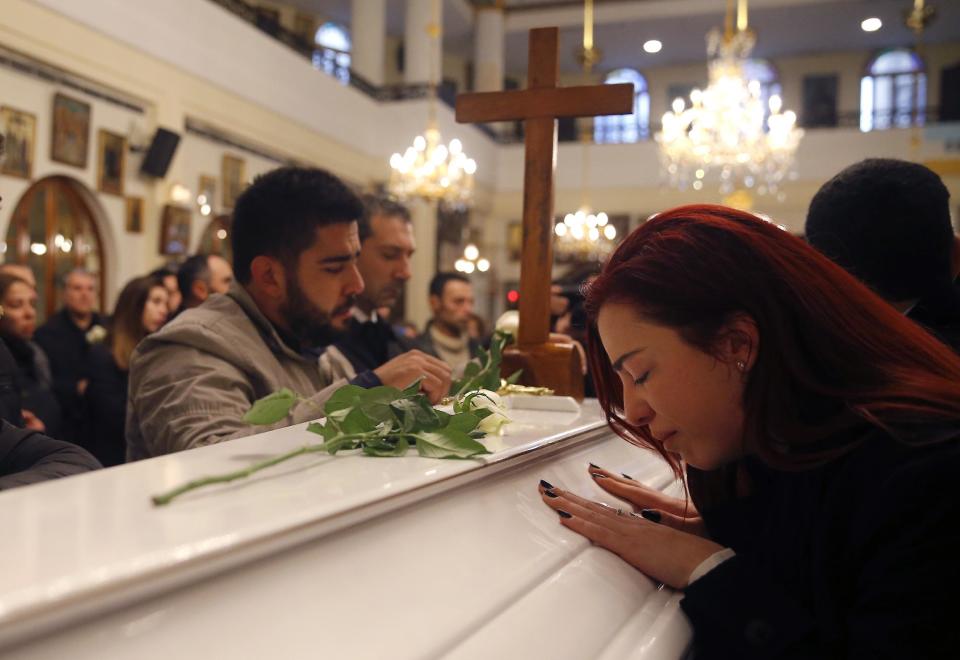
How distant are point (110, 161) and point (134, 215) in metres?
0.57

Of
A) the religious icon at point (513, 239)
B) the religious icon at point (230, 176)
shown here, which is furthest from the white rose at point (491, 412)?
the religious icon at point (513, 239)

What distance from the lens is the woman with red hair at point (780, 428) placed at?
104 centimetres

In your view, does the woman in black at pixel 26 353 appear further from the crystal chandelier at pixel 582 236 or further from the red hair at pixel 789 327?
the crystal chandelier at pixel 582 236

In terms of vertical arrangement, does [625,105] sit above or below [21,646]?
above

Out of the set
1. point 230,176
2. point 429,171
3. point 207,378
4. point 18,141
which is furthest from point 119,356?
point 429,171

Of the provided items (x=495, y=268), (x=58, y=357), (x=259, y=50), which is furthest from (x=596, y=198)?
(x=58, y=357)

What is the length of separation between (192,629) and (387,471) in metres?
0.37

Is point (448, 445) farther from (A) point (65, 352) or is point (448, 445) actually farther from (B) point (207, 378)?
(A) point (65, 352)

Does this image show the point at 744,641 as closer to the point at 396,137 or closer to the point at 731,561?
the point at 731,561

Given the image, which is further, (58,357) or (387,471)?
(58,357)

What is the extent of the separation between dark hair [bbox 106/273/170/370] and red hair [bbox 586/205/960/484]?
2.94 m

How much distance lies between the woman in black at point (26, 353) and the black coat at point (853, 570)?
103 inches

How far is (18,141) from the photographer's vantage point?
6605 mm

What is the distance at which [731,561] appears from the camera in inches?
45.2
